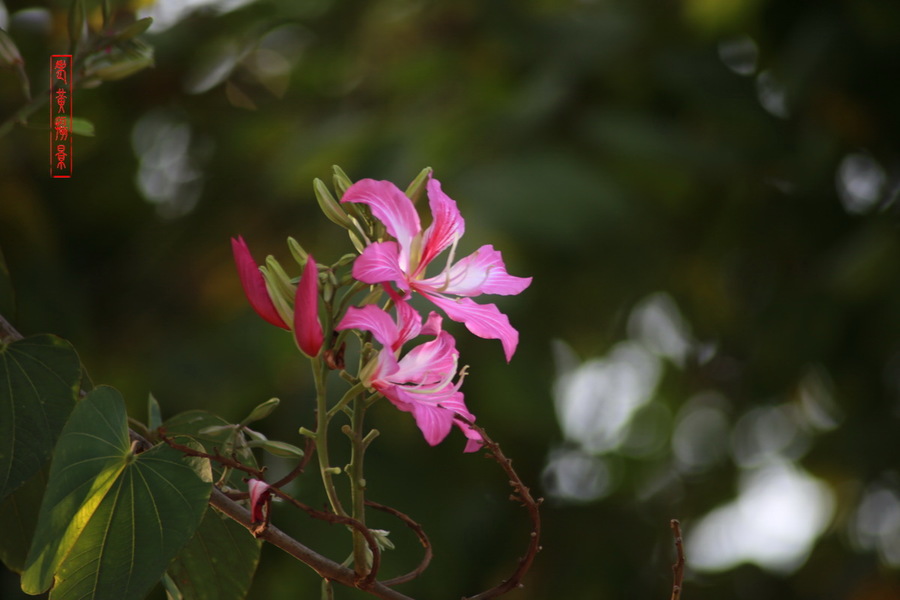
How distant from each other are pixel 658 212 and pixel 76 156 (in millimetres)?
1090

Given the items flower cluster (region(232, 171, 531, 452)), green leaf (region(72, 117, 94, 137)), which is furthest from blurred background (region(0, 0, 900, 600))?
flower cluster (region(232, 171, 531, 452))

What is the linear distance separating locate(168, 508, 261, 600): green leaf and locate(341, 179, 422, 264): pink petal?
164 millimetres

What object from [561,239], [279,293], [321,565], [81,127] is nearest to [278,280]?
[279,293]

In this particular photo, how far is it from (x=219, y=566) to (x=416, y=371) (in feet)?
0.50

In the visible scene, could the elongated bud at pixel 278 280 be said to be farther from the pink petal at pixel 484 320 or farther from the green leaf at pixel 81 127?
the green leaf at pixel 81 127

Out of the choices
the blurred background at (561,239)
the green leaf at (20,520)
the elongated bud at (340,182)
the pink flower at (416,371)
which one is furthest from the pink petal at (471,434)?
the blurred background at (561,239)

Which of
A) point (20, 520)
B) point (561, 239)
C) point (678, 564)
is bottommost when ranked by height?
point (561, 239)

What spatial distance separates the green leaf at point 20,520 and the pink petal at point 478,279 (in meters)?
0.20

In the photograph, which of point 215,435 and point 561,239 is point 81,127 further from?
point 561,239

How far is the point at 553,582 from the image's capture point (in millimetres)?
1933

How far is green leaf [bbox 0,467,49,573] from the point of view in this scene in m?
0.46

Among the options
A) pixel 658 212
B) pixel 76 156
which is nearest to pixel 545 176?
pixel 658 212

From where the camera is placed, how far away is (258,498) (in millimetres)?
355

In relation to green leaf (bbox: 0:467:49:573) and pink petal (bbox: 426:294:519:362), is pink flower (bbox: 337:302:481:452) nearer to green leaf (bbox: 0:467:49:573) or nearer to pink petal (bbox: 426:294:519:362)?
pink petal (bbox: 426:294:519:362)
